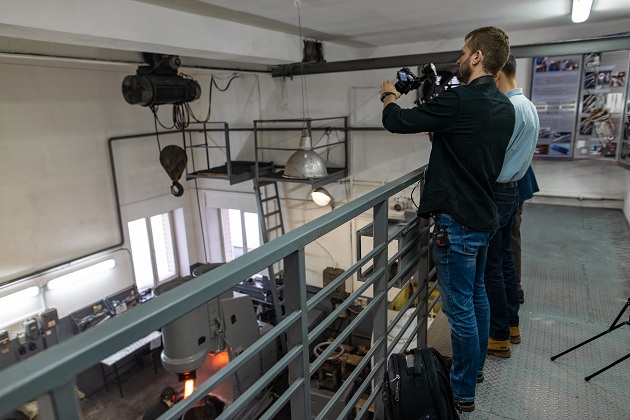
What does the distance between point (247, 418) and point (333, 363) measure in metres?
1.59

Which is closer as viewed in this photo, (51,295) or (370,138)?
(51,295)

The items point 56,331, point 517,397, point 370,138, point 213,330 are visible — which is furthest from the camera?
point 370,138

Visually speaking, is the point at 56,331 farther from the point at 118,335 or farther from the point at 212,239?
the point at 118,335

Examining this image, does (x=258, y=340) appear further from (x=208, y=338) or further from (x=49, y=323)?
(x=49, y=323)

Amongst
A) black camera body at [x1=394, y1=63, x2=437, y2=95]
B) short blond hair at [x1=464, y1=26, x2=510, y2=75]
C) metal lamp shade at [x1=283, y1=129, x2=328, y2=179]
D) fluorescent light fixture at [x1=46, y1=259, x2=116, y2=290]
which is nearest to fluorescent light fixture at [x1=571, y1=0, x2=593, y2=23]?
black camera body at [x1=394, y1=63, x2=437, y2=95]

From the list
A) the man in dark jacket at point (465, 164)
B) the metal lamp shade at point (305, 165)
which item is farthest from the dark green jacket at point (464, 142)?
the metal lamp shade at point (305, 165)

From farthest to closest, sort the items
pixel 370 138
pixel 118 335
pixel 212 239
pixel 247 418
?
pixel 212 239, pixel 370 138, pixel 247 418, pixel 118 335

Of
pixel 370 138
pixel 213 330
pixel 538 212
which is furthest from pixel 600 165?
pixel 213 330

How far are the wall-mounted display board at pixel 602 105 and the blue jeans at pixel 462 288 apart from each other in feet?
Result: 14.5

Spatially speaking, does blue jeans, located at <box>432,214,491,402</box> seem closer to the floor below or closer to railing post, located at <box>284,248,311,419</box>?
the floor below

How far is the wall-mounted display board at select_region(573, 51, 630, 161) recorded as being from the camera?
16.0ft

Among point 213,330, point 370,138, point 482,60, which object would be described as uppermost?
point 482,60

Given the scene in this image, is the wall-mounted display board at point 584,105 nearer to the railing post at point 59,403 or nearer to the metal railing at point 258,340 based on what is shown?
the metal railing at point 258,340

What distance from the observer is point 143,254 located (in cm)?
770
